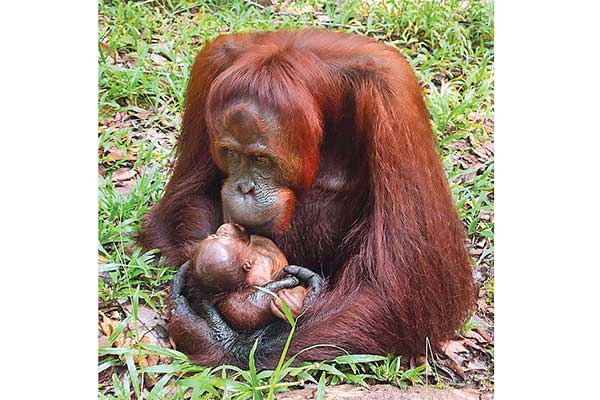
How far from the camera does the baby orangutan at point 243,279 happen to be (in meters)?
2.55

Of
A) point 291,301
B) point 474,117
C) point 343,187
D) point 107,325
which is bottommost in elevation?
point 107,325

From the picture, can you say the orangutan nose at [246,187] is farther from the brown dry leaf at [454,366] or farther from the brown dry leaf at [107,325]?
the brown dry leaf at [454,366]

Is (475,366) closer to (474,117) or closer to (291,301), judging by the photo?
(291,301)

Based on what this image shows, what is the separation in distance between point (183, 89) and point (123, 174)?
42 cm

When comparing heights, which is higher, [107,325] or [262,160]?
[262,160]

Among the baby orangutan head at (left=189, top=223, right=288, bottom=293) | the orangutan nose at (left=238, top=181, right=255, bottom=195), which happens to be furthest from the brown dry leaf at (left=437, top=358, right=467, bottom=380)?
the orangutan nose at (left=238, top=181, right=255, bottom=195)

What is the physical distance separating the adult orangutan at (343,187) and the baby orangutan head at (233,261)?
0.15 feet

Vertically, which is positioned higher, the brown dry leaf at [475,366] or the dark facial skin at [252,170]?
the dark facial skin at [252,170]

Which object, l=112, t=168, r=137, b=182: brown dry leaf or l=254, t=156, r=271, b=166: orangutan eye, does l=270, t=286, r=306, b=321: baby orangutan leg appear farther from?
l=112, t=168, r=137, b=182: brown dry leaf

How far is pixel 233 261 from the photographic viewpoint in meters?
2.56

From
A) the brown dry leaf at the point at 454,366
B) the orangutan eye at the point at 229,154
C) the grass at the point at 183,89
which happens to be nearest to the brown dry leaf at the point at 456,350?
the brown dry leaf at the point at 454,366

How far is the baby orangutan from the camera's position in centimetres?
255

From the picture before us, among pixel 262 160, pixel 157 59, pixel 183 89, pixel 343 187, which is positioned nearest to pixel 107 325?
pixel 262 160
